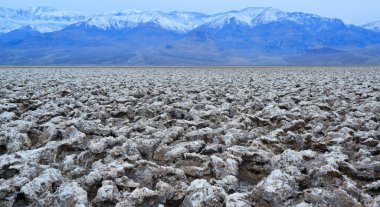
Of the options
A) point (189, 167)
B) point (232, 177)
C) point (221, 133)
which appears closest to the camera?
point (232, 177)

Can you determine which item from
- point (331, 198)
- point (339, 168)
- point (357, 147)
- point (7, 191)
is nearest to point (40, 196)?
point (7, 191)

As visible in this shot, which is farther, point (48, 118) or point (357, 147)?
point (48, 118)

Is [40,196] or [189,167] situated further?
[189,167]

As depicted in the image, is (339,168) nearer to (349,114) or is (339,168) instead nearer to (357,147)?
(357,147)

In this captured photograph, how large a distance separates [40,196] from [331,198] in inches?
84.2

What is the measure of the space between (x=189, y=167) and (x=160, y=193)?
2.24 feet

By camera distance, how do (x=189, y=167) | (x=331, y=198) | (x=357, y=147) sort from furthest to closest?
(x=357, y=147) < (x=189, y=167) < (x=331, y=198)

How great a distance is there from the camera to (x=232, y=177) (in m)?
3.69

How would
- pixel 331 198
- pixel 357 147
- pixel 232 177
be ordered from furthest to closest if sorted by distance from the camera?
pixel 357 147
pixel 232 177
pixel 331 198

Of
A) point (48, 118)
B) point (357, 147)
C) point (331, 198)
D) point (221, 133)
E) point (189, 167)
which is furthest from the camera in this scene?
point (48, 118)

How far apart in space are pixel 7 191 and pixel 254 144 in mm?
2520

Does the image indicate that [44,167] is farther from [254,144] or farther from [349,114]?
[349,114]

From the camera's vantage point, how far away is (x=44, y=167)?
389 cm

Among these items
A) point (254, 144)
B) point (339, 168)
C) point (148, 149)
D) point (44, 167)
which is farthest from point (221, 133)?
point (44, 167)
